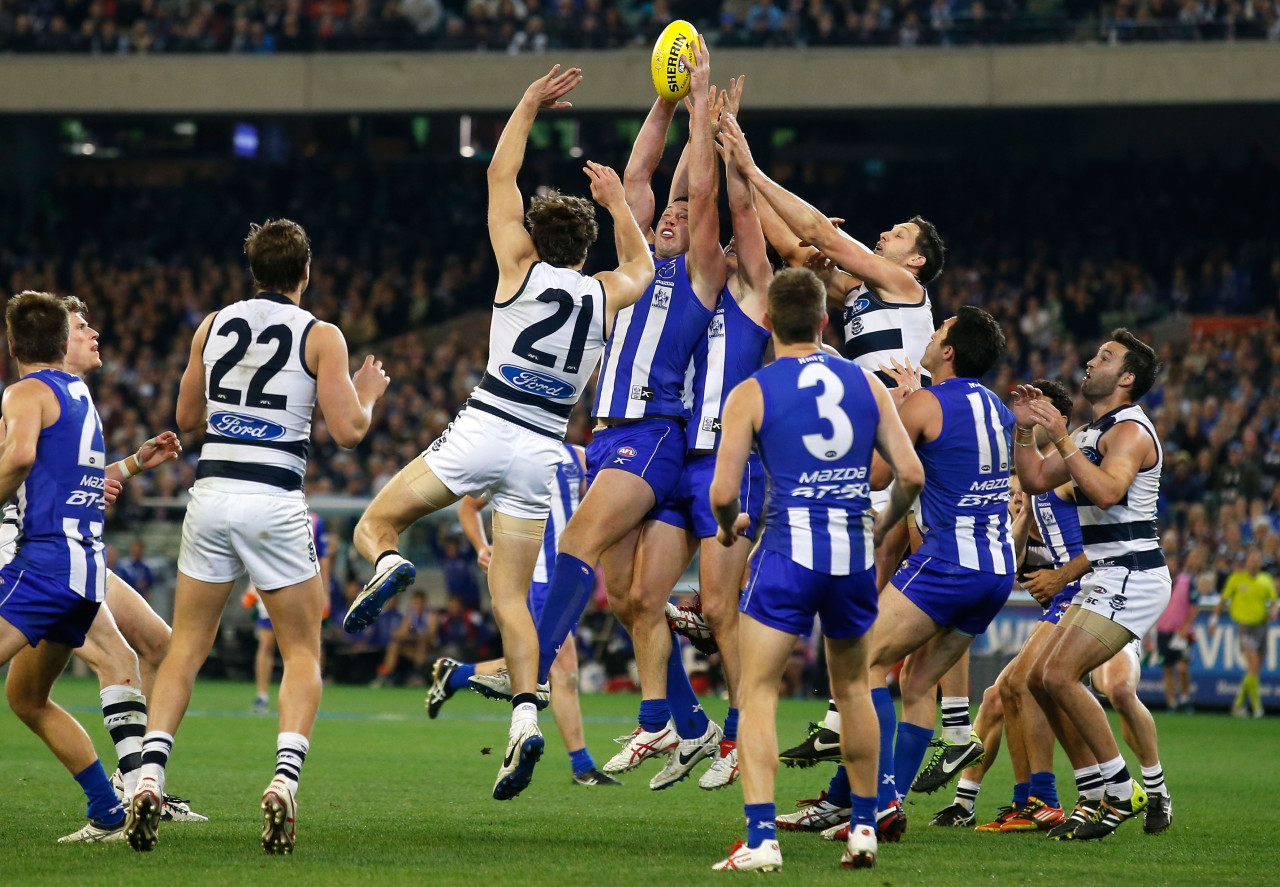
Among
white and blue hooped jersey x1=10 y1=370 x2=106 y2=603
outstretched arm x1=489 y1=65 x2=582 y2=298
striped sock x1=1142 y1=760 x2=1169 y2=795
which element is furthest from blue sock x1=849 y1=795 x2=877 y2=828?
white and blue hooped jersey x1=10 y1=370 x2=106 y2=603

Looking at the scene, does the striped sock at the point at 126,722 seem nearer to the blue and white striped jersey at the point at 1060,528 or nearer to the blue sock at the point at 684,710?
the blue sock at the point at 684,710

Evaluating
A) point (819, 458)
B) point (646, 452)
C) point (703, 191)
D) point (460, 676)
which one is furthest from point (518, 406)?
point (819, 458)

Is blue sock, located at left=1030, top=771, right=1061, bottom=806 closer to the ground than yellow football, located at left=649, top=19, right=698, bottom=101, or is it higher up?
closer to the ground

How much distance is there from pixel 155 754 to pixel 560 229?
322cm

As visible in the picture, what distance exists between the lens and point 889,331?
8.70 meters

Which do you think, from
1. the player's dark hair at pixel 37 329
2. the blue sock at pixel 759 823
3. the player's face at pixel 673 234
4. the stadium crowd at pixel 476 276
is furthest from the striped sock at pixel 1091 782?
the stadium crowd at pixel 476 276

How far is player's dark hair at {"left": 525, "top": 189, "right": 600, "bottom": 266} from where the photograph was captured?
7.75m

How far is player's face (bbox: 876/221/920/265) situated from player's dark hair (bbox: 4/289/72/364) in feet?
14.7

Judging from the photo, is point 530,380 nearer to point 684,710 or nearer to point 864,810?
point 684,710

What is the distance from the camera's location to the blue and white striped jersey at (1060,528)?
29.7ft

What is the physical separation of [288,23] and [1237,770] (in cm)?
2435

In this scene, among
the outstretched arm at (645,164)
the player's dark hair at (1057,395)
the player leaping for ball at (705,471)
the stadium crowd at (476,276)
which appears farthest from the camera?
the stadium crowd at (476,276)

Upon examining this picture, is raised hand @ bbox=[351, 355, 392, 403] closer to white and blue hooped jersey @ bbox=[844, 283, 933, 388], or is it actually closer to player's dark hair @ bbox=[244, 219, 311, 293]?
player's dark hair @ bbox=[244, 219, 311, 293]

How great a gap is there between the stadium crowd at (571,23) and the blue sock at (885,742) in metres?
22.8
